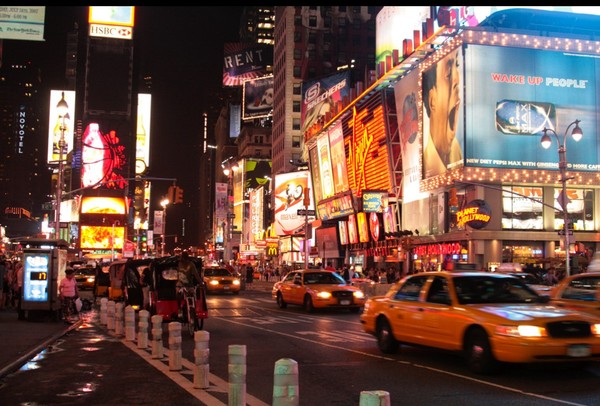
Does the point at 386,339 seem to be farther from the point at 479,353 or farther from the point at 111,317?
the point at 111,317

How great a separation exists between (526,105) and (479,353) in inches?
1399

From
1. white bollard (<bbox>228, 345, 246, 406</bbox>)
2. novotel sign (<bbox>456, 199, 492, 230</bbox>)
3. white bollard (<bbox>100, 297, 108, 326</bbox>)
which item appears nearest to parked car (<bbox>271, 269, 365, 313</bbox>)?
white bollard (<bbox>100, 297, 108, 326</bbox>)

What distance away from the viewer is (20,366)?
437 inches

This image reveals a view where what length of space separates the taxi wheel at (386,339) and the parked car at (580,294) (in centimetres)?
297

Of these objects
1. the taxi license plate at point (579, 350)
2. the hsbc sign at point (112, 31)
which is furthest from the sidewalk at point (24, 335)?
the hsbc sign at point (112, 31)

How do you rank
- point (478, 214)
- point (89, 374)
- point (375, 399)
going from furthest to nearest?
point (478, 214)
point (89, 374)
point (375, 399)

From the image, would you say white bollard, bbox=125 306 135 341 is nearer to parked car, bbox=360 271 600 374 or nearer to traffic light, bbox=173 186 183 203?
parked car, bbox=360 271 600 374

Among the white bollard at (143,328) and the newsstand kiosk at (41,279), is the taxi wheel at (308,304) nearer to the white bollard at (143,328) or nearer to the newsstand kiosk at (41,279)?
the newsstand kiosk at (41,279)

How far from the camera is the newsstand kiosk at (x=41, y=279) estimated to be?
19000mm

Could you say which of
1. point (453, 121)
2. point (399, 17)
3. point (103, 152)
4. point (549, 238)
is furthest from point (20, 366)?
point (103, 152)

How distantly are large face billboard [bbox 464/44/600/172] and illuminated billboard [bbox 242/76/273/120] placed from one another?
95.6 metres

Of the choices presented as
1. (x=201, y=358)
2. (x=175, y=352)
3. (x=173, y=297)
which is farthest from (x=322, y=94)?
(x=201, y=358)

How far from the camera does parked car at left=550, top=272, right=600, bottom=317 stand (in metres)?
11.8

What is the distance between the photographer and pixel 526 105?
42.6 meters
